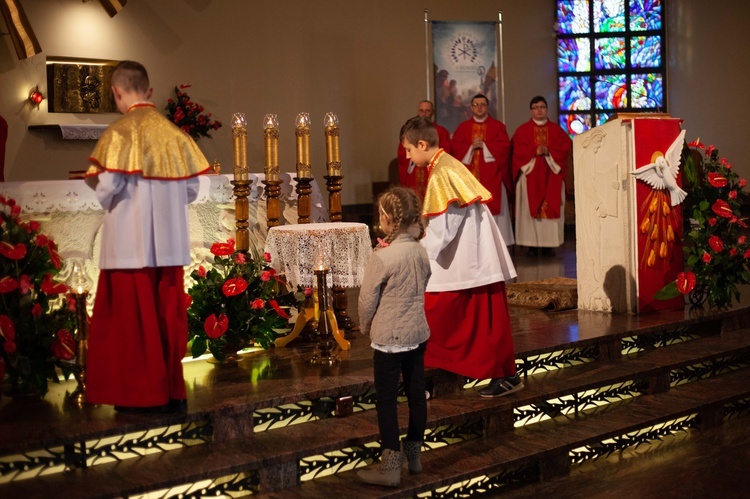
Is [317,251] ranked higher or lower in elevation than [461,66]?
lower

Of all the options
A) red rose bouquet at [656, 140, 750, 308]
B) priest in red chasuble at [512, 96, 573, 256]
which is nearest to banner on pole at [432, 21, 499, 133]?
priest in red chasuble at [512, 96, 573, 256]

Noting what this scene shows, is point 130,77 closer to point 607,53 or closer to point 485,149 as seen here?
point 485,149

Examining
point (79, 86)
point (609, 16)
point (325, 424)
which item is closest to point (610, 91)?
point (609, 16)

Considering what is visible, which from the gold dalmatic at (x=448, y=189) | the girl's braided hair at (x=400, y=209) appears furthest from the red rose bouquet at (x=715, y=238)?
the girl's braided hair at (x=400, y=209)

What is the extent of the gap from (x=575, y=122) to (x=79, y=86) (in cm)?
678

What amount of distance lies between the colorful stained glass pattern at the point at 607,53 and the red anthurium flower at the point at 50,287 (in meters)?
10.1

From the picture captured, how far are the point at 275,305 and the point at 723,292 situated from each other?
312 centimetres

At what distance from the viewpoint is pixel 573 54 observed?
13344 millimetres

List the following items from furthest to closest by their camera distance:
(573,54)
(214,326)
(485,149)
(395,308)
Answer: (573,54)
(485,149)
(214,326)
(395,308)

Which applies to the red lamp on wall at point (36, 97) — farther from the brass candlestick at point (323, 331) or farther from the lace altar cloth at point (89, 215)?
the brass candlestick at point (323, 331)

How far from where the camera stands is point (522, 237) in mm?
11203

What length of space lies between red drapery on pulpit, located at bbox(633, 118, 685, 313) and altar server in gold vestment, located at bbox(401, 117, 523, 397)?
1.84 metres

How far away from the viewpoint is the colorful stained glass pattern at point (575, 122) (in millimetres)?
13295

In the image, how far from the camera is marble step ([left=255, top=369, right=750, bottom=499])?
409 centimetres
